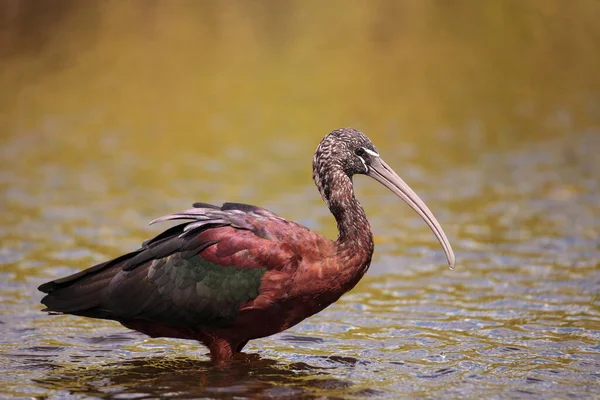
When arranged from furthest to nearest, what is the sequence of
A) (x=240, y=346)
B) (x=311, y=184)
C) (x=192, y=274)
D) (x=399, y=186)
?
(x=311, y=184)
(x=399, y=186)
(x=240, y=346)
(x=192, y=274)

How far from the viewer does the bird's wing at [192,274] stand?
7.33 m

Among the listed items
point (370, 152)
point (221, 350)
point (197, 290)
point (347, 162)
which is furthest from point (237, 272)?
point (370, 152)

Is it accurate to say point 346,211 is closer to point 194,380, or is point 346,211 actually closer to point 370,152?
point 370,152

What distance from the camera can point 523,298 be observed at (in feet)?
30.9

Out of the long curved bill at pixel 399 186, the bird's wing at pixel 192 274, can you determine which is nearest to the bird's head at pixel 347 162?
the long curved bill at pixel 399 186

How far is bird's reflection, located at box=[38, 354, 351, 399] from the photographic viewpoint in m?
6.98

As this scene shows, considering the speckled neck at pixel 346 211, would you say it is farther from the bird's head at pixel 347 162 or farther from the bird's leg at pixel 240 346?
the bird's leg at pixel 240 346

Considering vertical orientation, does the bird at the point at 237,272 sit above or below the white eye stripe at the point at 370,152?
below

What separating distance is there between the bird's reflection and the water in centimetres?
3

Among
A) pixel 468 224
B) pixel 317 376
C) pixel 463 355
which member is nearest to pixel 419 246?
pixel 468 224

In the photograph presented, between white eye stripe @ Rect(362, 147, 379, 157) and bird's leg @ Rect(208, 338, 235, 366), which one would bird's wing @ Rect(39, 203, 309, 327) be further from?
white eye stripe @ Rect(362, 147, 379, 157)

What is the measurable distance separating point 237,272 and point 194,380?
852mm

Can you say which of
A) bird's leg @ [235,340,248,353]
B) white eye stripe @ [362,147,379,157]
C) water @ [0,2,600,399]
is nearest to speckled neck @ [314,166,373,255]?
white eye stripe @ [362,147,379,157]

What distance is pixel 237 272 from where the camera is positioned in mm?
7375
